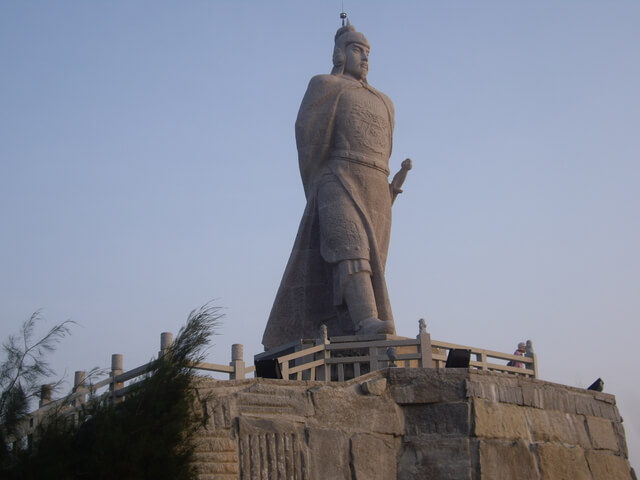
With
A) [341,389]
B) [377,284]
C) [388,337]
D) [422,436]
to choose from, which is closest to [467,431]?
[422,436]

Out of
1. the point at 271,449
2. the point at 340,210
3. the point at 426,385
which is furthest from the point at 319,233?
the point at 271,449

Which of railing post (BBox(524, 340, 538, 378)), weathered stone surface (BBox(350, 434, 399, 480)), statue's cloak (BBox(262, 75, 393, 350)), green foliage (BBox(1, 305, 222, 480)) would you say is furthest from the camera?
statue's cloak (BBox(262, 75, 393, 350))

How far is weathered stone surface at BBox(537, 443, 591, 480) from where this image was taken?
9.20 metres

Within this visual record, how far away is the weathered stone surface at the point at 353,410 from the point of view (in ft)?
27.8

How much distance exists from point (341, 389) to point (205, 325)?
A: 1286 millimetres

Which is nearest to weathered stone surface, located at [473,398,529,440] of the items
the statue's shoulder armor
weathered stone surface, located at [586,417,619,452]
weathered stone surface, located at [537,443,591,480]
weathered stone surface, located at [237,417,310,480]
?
weathered stone surface, located at [537,443,591,480]

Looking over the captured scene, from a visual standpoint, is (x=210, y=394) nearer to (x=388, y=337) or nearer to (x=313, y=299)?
(x=388, y=337)

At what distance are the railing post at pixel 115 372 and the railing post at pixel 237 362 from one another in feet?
3.04

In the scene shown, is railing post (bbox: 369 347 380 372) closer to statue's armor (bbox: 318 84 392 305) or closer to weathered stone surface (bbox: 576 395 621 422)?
statue's armor (bbox: 318 84 392 305)

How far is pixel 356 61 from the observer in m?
12.4

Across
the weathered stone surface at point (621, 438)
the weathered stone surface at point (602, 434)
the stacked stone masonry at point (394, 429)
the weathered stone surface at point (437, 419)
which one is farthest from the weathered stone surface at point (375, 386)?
the weathered stone surface at point (621, 438)

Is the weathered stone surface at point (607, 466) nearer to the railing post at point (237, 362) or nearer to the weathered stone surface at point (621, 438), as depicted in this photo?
the weathered stone surface at point (621, 438)

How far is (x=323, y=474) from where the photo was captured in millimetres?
8211

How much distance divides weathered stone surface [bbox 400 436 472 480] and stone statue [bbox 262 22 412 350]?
2.59 metres
